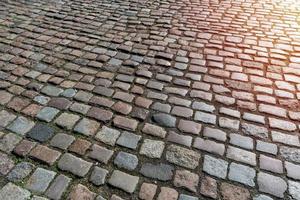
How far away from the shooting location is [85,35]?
5324 mm

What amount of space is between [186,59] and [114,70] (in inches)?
41.2

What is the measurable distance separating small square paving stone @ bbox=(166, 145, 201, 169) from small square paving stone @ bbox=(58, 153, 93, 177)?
0.74 metres

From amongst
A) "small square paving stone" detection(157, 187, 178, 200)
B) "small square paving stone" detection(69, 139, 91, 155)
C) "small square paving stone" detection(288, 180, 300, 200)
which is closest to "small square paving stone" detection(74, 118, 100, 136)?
"small square paving stone" detection(69, 139, 91, 155)

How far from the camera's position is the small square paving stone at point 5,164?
9.17 ft

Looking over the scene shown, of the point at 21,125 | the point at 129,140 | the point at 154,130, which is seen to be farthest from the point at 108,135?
the point at 21,125

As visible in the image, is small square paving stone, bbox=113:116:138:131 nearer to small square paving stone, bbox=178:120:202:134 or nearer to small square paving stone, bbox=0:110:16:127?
small square paving stone, bbox=178:120:202:134

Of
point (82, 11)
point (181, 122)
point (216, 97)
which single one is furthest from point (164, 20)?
point (181, 122)

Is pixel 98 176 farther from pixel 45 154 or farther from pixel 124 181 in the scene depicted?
pixel 45 154

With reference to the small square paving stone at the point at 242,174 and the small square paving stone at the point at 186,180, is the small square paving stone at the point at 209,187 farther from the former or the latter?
the small square paving stone at the point at 242,174

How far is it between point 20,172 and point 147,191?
1.13 meters

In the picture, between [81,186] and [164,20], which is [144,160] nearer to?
[81,186]

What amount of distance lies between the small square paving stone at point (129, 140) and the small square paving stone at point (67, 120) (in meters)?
0.56

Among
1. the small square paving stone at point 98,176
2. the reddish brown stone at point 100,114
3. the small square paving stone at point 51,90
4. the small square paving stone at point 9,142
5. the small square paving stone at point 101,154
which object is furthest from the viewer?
the small square paving stone at point 51,90

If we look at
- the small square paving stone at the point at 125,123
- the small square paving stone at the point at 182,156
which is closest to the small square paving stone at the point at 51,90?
the small square paving stone at the point at 125,123
